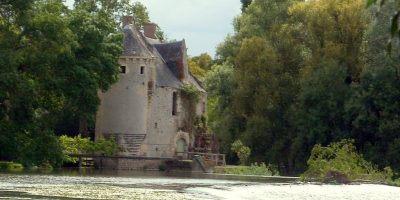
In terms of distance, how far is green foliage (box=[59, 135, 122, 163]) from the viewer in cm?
5469

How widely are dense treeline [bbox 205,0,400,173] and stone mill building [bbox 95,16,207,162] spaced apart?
3227mm

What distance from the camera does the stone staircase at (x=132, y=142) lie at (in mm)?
61906

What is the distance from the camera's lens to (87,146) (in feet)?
184

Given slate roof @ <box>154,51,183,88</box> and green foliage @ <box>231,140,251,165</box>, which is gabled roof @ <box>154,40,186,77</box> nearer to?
slate roof @ <box>154,51,183,88</box>

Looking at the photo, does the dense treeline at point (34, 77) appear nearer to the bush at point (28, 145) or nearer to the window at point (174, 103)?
the bush at point (28, 145)

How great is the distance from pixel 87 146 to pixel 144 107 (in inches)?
331

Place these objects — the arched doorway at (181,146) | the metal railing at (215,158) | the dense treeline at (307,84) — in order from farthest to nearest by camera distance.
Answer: the arched doorway at (181,146)
the metal railing at (215,158)
the dense treeline at (307,84)

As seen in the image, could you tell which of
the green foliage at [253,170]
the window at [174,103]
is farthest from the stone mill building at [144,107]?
the green foliage at [253,170]

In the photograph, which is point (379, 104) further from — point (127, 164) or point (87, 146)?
point (87, 146)

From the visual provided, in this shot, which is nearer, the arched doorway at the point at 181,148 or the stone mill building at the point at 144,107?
the stone mill building at the point at 144,107

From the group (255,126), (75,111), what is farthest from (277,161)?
(75,111)

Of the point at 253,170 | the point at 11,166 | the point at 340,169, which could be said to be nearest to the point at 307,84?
the point at 253,170

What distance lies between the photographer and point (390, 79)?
2071 inches

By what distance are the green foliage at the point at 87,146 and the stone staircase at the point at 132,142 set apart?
2.34 metres
